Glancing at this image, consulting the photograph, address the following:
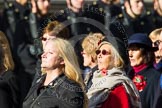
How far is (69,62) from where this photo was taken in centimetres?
525

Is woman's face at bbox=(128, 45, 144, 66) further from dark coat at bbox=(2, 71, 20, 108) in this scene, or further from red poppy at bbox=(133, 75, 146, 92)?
dark coat at bbox=(2, 71, 20, 108)

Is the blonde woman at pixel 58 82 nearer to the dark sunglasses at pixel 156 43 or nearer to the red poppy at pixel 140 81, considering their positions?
the red poppy at pixel 140 81

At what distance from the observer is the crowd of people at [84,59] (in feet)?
17.2

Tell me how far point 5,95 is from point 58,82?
69cm

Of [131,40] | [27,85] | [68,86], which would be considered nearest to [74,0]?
[27,85]

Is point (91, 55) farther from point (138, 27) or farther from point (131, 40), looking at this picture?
point (138, 27)

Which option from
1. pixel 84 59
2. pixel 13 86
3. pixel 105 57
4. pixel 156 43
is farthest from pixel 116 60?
pixel 156 43

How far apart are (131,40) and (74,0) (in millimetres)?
2677

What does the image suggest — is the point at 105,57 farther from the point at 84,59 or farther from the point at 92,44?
the point at 84,59

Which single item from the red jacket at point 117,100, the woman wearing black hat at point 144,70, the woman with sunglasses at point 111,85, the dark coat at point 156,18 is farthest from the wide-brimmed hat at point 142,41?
the dark coat at point 156,18

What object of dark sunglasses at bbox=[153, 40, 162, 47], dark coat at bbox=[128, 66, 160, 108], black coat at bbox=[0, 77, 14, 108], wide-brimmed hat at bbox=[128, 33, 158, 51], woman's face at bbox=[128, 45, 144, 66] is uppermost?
wide-brimmed hat at bbox=[128, 33, 158, 51]

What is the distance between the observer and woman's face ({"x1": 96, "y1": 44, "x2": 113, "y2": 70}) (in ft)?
19.0

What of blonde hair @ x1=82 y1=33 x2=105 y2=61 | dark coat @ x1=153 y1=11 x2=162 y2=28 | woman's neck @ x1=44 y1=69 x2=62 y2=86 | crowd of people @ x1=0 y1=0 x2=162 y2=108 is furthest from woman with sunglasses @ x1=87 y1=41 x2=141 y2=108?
dark coat @ x1=153 y1=11 x2=162 y2=28

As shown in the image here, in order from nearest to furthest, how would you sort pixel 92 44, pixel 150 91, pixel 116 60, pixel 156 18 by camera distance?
pixel 116 60
pixel 150 91
pixel 92 44
pixel 156 18
